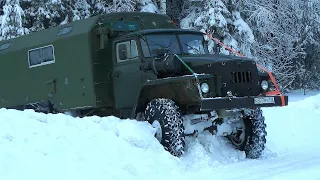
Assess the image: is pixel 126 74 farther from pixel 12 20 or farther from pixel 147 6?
pixel 12 20

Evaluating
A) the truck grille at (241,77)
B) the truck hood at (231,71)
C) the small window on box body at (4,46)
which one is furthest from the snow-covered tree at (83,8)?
the truck grille at (241,77)

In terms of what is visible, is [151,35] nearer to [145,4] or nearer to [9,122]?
[9,122]

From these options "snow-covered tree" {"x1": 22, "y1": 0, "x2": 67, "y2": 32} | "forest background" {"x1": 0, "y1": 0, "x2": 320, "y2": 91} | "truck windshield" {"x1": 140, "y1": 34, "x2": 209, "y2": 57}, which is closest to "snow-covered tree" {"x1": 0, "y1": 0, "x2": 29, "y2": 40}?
"forest background" {"x1": 0, "y1": 0, "x2": 320, "y2": 91}

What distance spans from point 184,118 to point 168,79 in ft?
3.10

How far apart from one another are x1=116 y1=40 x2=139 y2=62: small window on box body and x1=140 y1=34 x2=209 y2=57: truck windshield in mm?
226

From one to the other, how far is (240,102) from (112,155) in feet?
8.01

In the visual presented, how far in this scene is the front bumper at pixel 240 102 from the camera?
27.6 feet

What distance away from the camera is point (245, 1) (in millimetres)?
22484

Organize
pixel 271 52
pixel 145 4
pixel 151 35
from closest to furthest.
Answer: pixel 151 35, pixel 145 4, pixel 271 52

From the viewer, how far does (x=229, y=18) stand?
2178 centimetres

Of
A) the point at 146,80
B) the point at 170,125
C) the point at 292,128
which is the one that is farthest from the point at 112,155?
the point at 292,128

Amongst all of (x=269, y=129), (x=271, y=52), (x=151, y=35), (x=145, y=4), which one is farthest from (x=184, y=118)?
(x=271, y=52)

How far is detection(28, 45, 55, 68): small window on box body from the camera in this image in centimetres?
1216

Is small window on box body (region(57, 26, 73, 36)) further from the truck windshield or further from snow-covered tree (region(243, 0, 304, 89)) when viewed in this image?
snow-covered tree (region(243, 0, 304, 89))
